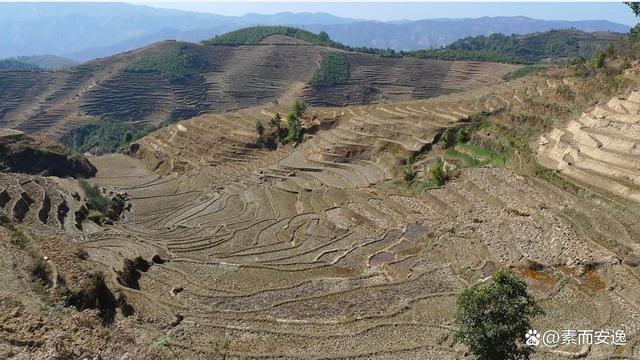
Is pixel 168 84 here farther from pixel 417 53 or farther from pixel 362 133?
pixel 362 133

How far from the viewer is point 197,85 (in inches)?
5000

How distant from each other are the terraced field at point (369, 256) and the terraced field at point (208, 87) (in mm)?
73303

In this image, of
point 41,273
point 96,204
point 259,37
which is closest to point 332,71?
point 259,37

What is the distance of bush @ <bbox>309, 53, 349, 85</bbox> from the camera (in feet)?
395

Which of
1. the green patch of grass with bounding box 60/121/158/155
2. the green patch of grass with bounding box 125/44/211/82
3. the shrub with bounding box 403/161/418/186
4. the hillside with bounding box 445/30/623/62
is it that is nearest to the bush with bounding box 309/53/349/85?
the green patch of grass with bounding box 125/44/211/82

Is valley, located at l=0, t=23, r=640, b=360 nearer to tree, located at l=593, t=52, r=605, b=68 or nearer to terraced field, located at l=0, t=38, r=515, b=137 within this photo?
tree, located at l=593, t=52, r=605, b=68

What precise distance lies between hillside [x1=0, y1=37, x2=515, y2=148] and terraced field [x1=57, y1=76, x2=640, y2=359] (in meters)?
73.2

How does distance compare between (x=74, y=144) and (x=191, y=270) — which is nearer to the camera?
(x=191, y=270)

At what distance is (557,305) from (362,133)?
32325 millimetres

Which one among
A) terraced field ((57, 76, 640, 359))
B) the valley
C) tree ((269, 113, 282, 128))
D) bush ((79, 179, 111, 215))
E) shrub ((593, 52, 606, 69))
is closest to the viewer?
the valley

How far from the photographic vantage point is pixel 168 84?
126 m

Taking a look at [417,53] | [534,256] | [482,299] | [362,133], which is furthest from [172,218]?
[417,53]

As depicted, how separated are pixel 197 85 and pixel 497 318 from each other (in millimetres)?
124123

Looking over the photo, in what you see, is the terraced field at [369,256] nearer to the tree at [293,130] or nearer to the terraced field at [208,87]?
the tree at [293,130]
